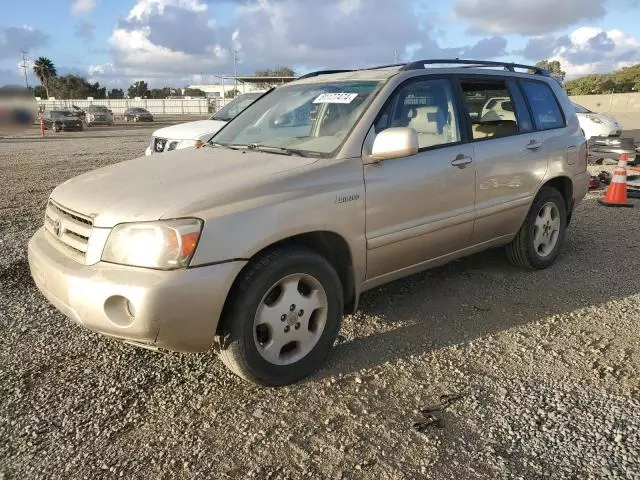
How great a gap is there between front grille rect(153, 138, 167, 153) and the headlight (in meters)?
6.45

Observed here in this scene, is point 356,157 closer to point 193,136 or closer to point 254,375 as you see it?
point 254,375

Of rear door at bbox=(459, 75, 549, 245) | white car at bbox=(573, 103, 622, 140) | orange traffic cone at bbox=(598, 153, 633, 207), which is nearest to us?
rear door at bbox=(459, 75, 549, 245)

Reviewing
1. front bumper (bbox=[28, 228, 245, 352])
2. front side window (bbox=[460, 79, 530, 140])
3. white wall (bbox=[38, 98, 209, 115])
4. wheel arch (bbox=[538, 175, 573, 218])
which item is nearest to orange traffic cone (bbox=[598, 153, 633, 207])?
wheel arch (bbox=[538, 175, 573, 218])

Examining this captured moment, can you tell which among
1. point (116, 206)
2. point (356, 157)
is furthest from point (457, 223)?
point (116, 206)

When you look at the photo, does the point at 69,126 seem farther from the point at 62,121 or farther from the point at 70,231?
the point at 70,231

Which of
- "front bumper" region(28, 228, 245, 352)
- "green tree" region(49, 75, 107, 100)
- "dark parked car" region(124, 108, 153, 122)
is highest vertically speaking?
"green tree" region(49, 75, 107, 100)

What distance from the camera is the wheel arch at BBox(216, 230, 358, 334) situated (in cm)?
306

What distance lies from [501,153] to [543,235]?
1141 mm

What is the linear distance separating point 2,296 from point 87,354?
4.72 feet

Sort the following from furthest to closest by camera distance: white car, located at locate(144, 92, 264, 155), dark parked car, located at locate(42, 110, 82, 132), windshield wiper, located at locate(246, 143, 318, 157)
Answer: dark parked car, located at locate(42, 110, 82, 132)
white car, located at locate(144, 92, 264, 155)
windshield wiper, located at locate(246, 143, 318, 157)

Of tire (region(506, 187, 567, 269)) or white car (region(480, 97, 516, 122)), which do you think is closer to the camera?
white car (region(480, 97, 516, 122))

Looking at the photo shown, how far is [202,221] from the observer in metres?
2.64

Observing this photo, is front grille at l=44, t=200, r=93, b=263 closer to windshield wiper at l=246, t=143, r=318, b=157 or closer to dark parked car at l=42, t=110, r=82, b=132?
windshield wiper at l=246, t=143, r=318, b=157

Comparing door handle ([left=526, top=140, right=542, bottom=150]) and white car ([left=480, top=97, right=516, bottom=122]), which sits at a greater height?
white car ([left=480, top=97, right=516, bottom=122])
